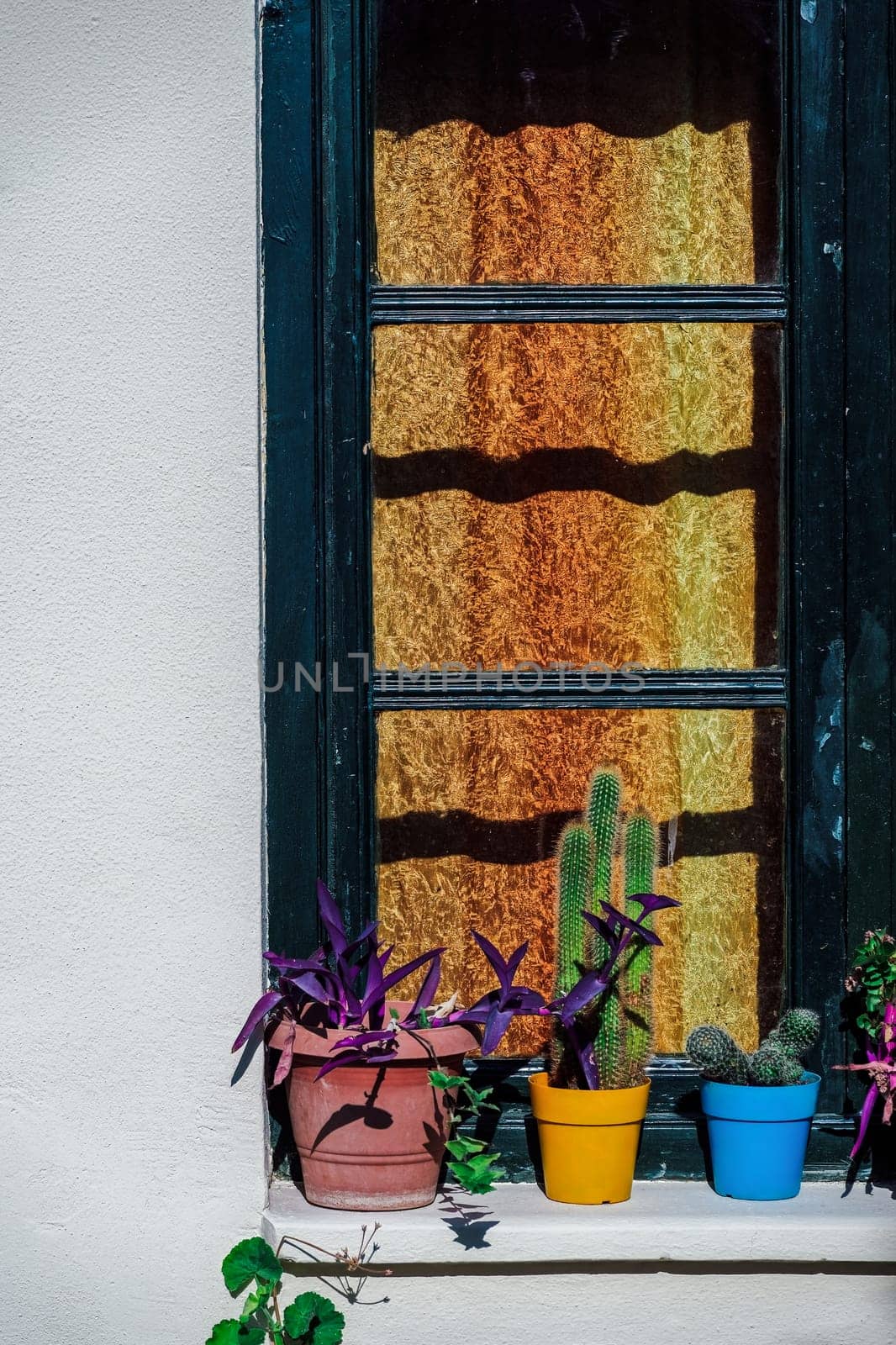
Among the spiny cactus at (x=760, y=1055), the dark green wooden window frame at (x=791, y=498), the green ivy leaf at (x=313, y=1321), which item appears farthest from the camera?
the dark green wooden window frame at (x=791, y=498)

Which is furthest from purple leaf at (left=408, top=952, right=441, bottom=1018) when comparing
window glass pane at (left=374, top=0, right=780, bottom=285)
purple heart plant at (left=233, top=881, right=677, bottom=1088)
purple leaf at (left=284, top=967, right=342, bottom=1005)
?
window glass pane at (left=374, top=0, right=780, bottom=285)

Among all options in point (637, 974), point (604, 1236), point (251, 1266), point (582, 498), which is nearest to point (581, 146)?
point (582, 498)

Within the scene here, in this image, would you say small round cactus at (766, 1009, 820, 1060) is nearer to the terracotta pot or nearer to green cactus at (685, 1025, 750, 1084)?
green cactus at (685, 1025, 750, 1084)

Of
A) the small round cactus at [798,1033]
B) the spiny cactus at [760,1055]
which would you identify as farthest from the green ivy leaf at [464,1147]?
the small round cactus at [798,1033]

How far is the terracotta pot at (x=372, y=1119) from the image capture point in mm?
1908

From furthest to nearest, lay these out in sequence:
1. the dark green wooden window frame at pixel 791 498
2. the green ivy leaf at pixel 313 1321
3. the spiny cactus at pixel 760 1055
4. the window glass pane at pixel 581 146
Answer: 1. the window glass pane at pixel 581 146
2. the dark green wooden window frame at pixel 791 498
3. the spiny cactus at pixel 760 1055
4. the green ivy leaf at pixel 313 1321

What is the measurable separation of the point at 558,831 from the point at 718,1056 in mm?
422

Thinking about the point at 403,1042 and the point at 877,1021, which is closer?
the point at 403,1042

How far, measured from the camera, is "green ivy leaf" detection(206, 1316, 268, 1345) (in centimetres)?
189

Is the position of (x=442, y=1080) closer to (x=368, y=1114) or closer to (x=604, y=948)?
(x=368, y=1114)

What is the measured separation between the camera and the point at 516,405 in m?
2.21

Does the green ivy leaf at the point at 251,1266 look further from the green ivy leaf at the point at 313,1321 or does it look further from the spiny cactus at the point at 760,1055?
the spiny cactus at the point at 760,1055

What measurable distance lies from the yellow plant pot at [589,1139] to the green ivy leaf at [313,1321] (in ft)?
1.11

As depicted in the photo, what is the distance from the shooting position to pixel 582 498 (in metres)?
2.21
